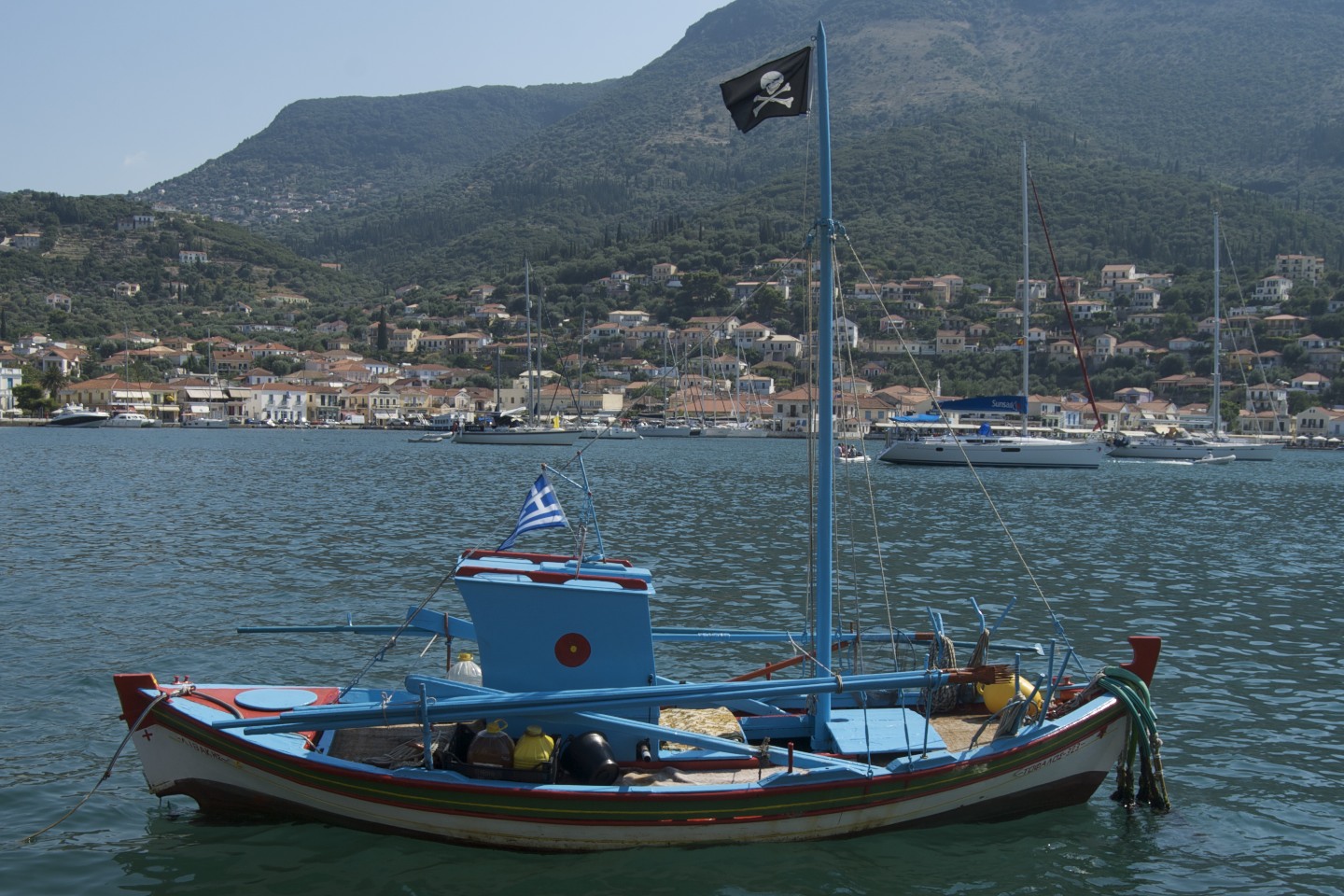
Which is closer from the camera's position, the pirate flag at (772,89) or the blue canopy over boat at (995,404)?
the pirate flag at (772,89)

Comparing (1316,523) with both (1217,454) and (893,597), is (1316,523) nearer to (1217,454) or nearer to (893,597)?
(893,597)

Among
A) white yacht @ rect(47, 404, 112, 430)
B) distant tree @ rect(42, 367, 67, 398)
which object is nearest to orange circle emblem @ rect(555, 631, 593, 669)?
white yacht @ rect(47, 404, 112, 430)

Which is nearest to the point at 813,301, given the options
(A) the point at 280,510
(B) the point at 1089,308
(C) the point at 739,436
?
(A) the point at 280,510

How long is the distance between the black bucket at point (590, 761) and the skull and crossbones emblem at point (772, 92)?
5427mm

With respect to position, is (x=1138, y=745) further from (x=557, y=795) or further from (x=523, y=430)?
(x=523, y=430)

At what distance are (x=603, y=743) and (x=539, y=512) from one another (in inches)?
87.6

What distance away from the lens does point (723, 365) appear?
157 m

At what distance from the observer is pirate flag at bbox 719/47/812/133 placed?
9273 millimetres

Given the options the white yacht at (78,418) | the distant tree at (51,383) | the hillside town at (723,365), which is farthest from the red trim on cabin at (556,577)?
the distant tree at (51,383)

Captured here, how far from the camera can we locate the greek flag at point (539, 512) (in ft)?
33.0

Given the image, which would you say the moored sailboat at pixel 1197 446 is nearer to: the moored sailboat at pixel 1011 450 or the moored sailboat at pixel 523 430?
the moored sailboat at pixel 1011 450

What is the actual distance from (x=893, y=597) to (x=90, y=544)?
1860 centimetres

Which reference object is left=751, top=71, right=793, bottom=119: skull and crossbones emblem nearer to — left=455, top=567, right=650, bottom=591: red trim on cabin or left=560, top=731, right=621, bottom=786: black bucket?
left=455, top=567, right=650, bottom=591: red trim on cabin

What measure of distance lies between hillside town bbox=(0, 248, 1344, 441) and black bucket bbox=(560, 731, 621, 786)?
334ft
